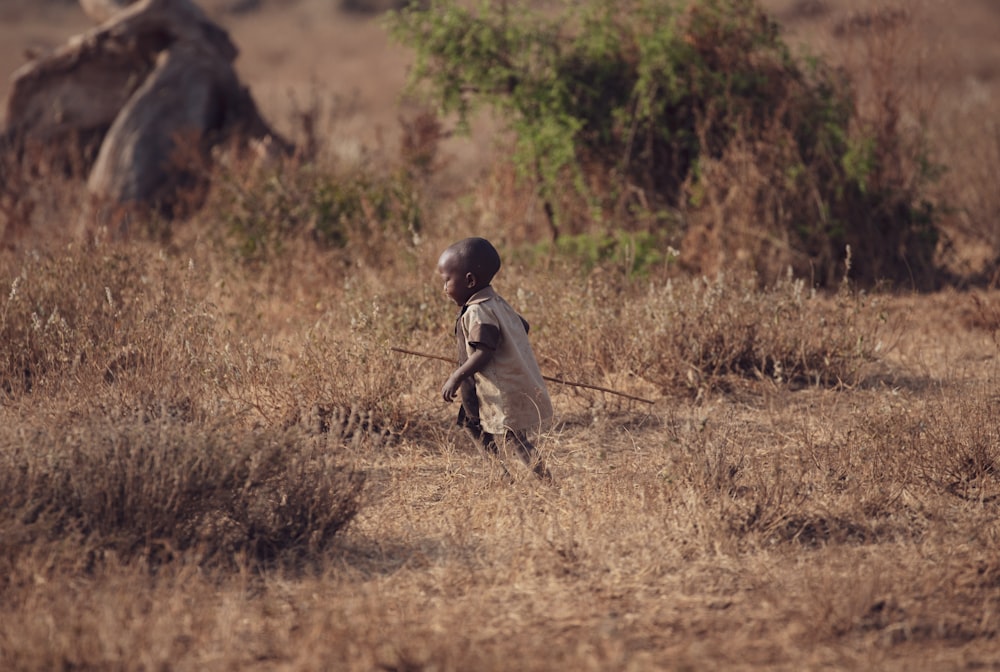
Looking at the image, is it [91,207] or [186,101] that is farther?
[186,101]

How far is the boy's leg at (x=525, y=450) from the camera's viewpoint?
4.26m

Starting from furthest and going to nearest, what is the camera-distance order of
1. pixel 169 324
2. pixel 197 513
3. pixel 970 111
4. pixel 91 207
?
pixel 970 111
pixel 91 207
pixel 169 324
pixel 197 513

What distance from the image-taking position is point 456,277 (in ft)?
13.9

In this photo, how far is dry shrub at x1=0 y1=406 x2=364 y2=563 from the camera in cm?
352

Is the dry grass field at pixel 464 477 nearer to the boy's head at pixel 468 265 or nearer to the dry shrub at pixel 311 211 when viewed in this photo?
the dry shrub at pixel 311 211

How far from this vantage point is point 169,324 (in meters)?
5.37

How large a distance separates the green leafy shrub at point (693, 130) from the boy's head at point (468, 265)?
3661 millimetres

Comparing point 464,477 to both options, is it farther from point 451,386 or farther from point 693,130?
point 693,130

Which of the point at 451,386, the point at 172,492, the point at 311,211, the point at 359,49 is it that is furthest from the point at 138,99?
the point at 359,49

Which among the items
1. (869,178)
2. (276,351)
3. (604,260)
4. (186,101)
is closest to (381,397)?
(276,351)

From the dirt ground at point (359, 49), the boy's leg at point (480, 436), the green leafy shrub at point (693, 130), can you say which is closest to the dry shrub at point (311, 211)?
the dirt ground at point (359, 49)

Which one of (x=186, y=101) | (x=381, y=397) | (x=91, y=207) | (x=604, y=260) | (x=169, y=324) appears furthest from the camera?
(x=186, y=101)

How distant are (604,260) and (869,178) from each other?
7.34 ft

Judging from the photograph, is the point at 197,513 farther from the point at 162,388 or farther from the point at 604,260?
the point at 604,260
